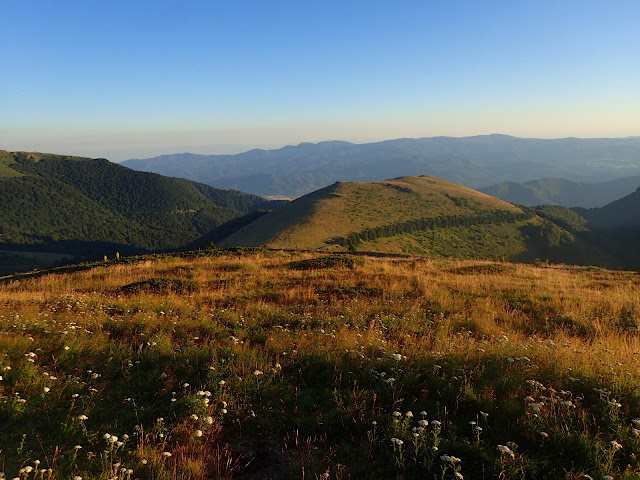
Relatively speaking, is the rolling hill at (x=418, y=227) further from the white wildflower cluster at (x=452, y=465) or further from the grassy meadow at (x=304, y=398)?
the white wildflower cluster at (x=452, y=465)

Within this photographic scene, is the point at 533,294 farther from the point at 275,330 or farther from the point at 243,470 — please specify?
the point at 243,470

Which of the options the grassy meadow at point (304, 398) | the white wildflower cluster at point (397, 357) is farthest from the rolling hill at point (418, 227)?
the white wildflower cluster at point (397, 357)

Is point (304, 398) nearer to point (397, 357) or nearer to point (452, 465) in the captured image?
point (397, 357)

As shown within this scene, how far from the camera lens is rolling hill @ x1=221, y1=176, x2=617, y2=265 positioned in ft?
331

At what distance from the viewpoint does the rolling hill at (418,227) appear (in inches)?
3976

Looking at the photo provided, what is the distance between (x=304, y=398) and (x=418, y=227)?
122 meters

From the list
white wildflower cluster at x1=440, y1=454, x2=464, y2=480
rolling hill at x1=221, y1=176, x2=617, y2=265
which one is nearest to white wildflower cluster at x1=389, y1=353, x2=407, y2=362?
white wildflower cluster at x1=440, y1=454, x2=464, y2=480

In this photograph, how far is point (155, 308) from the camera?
9664 mm

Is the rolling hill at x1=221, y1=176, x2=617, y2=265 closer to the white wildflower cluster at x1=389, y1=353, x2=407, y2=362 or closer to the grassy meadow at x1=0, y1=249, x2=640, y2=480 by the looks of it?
the grassy meadow at x1=0, y1=249, x2=640, y2=480

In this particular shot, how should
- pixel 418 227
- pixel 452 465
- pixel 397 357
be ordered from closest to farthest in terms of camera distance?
pixel 452 465 < pixel 397 357 < pixel 418 227

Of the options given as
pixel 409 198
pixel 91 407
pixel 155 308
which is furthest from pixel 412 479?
pixel 409 198

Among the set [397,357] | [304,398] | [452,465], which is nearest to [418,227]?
[397,357]

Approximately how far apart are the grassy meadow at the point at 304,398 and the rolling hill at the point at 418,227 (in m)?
77.7

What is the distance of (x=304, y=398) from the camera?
5.10 metres
